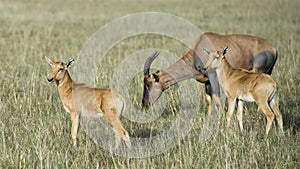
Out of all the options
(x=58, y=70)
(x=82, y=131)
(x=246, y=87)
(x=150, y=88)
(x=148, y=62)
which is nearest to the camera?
(x=58, y=70)

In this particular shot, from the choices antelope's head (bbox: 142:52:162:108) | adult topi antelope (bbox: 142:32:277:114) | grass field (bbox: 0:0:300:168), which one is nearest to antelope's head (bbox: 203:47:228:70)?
adult topi antelope (bbox: 142:32:277:114)

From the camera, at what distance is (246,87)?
762cm

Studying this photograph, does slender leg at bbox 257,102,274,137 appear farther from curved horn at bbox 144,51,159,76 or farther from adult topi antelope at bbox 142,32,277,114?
curved horn at bbox 144,51,159,76

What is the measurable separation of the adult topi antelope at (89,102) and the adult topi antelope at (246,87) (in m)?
2.00

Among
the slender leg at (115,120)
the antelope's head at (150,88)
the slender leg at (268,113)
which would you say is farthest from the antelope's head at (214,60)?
the slender leg at (115,120)

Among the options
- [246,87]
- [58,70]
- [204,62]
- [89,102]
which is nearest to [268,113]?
[246,87]

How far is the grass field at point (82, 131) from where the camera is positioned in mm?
6047

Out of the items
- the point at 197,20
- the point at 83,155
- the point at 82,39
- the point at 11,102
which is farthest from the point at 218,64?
the point at 197,20

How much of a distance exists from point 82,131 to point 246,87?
102 inches

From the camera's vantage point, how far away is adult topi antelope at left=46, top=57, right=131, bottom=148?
642cm

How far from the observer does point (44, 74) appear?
10.9m

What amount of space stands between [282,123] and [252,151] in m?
1.59

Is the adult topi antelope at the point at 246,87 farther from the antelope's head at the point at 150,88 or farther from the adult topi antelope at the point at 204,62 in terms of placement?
the antelope's head at the point at 150,88

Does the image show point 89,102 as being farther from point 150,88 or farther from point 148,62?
point 150,88
